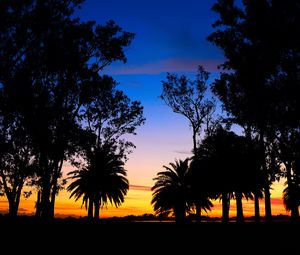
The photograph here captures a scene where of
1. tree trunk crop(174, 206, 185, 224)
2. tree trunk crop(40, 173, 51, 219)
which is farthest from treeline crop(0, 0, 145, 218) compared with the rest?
tree trunk crop(174, 206, 185, 224)

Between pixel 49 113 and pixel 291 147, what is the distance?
58.0ft

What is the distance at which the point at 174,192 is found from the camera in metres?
43.2

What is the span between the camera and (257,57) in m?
23.3

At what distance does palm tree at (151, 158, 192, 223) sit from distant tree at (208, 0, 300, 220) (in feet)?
60.5

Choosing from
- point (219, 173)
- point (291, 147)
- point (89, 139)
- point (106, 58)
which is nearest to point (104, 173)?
point (219, 173)

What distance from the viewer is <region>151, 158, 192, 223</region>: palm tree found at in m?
43.1

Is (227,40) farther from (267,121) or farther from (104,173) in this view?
(104,173)

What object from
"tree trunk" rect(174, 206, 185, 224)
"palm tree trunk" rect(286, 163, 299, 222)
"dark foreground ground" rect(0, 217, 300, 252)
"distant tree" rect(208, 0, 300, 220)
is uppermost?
"distant tree" rect(208, 0, 300, 220)

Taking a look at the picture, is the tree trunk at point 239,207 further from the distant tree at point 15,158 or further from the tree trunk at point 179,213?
the distant tree at point 15,158

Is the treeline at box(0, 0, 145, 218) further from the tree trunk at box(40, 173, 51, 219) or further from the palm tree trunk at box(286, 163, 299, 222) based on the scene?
the palm tree trunk at box(286, 163, 299, 222)

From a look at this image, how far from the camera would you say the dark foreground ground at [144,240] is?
11.6m

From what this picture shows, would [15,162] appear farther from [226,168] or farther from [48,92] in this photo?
[226,168]

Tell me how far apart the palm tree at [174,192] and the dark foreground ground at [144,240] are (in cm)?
2765

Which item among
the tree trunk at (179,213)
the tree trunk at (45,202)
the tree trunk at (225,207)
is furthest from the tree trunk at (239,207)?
the tree trunk at (45,202)
